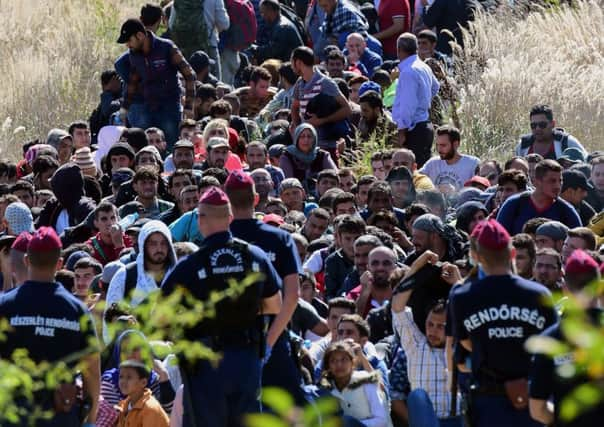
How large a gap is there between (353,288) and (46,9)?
511 inches

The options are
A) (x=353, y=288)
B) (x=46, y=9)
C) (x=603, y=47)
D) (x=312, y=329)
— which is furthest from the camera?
(x=46, y=9)

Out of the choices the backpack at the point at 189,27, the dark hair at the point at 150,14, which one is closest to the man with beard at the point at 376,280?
the dark hair at the point at 150,14

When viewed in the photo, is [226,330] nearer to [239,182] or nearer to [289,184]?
[239,182]

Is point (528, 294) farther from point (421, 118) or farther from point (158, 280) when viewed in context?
point (421, 118)

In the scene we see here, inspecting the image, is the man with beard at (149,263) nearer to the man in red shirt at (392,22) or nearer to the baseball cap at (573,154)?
the baseball cap at (573,154)

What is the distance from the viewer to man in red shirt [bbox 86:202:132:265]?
1357cm

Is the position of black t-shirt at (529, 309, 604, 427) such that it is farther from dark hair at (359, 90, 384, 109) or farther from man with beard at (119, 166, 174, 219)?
dark hair at (359, 90, 384, 109)

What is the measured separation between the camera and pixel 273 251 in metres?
9.48

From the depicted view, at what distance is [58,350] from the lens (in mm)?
8633

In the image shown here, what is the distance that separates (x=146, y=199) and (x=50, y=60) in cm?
848

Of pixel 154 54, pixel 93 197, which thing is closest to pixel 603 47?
pixel 154 54

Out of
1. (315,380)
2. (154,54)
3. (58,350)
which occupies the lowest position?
(315,380)

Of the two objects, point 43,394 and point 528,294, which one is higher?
point 528,294

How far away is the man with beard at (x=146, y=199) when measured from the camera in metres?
14.5
